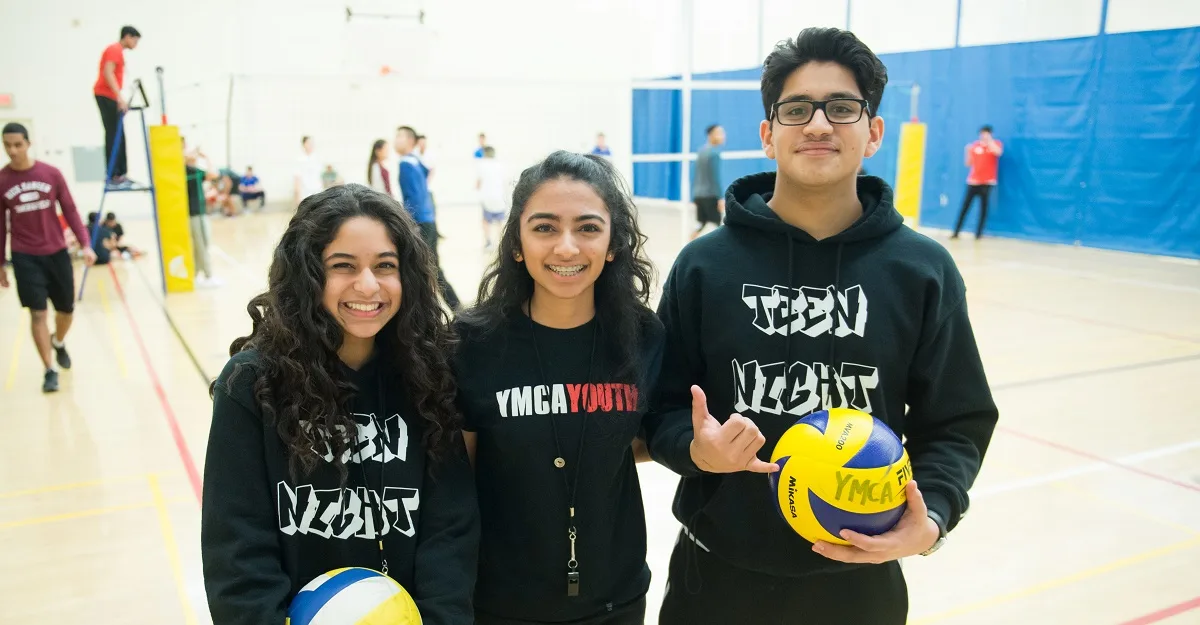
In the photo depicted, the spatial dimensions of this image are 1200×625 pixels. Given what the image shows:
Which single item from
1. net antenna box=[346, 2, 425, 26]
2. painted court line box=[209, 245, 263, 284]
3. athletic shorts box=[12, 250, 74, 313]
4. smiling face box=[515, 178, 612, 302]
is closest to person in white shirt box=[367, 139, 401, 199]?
painted court line box=[209, 245, 263, 284]

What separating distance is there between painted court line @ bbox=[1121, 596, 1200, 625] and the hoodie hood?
2.32m

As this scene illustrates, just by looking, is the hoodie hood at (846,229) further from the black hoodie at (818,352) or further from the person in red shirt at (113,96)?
the person in red shirt at (113,96)

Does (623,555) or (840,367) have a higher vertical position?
(840,367)

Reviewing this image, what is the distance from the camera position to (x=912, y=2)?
618 inches

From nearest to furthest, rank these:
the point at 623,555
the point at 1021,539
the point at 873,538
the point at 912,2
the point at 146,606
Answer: the point at 873,538, the point at 623,555, the point at 146,606, the point at 1021,539, the point at 912,2

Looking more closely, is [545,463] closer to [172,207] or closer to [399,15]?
[172,207]

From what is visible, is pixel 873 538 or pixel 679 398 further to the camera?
pixel 679 398

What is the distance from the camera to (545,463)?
1852 millimetres

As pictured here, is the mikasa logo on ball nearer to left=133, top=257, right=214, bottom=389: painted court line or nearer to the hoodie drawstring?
the hoodie drawstring

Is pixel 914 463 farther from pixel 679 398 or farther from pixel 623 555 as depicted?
pixel 623 555

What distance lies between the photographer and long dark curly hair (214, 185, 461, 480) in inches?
67.7

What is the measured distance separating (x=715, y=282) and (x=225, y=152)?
68.9 ft

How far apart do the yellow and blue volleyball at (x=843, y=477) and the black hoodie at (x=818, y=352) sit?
123 mm

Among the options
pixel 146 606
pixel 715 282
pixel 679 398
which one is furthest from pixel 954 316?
pixel 146 606
